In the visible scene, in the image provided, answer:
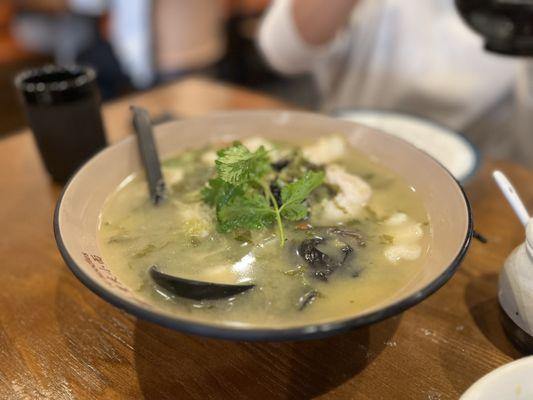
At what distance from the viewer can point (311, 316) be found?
33.4 inches

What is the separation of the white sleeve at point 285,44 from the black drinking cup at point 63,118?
1.01 metres

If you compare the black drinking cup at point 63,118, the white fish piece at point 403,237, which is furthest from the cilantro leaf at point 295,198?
the black drinking cup at point 63,118

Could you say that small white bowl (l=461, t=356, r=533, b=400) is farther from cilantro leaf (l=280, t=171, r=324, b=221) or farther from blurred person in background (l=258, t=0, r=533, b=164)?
blurred person in background (l=258, t=0, r=533, b=164)

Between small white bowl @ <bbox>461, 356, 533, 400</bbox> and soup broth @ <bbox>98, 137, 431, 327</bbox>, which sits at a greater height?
soup broth @ <bbox>98, 137, 431, 327</bbox>

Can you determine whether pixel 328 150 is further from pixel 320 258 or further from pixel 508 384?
pixel 508 384

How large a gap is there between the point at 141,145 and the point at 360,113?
947 mm

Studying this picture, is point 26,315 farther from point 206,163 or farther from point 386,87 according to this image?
point 386,87

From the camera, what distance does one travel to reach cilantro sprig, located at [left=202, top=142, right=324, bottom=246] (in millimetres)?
1049

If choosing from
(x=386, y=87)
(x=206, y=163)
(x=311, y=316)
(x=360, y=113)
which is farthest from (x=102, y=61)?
(x=311, y=316)

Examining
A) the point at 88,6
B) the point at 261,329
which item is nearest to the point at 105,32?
the point at 88,6

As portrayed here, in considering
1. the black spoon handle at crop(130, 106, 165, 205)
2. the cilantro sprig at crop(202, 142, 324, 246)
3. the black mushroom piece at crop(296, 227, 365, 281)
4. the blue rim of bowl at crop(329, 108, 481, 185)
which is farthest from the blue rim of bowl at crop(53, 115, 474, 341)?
the blue rim of bowl at crop(329, 108, 481, 185)

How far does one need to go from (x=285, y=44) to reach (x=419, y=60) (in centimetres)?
70

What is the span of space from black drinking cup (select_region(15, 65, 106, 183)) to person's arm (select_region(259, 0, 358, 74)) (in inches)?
40.2

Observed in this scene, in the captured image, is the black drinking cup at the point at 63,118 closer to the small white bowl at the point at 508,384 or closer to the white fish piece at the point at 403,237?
the white fish piece at the point at 403,237
